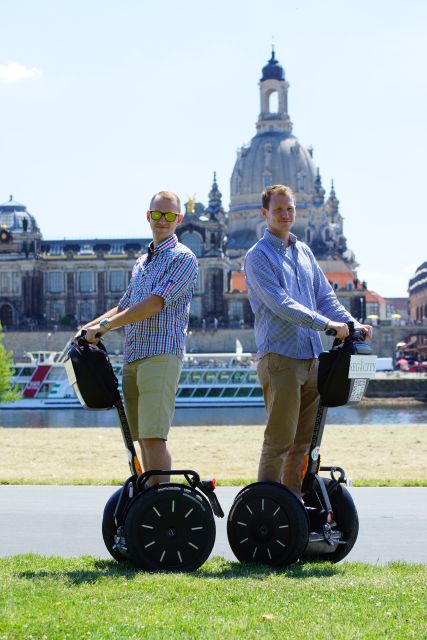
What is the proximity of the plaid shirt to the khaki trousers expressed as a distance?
1.67 feet

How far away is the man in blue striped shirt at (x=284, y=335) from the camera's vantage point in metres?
5.91

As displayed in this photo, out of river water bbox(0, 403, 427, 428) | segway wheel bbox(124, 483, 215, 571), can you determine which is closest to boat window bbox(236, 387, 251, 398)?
river water bbox(0, 403, 427, 428)

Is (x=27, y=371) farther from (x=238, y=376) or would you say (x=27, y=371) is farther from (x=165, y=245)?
(x=165, y=245)

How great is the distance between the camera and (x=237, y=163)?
4077 inches

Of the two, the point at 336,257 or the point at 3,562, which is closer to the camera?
the point at 3,562

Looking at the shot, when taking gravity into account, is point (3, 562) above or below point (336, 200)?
below

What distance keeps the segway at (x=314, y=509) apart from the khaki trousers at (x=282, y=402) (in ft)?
0.49

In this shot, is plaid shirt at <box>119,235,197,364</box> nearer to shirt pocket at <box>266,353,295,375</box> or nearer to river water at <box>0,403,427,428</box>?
shirt pocket at <box>266,353,295,375</box>

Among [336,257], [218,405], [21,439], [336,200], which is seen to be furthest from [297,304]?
[336,200]

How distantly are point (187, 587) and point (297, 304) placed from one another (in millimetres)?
1680

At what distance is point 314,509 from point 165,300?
135 cm

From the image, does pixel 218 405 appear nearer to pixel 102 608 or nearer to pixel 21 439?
pixel 21 439

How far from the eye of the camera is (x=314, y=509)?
592cm

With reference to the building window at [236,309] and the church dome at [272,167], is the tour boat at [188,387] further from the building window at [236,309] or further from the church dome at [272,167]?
the church dome at [272,167]
